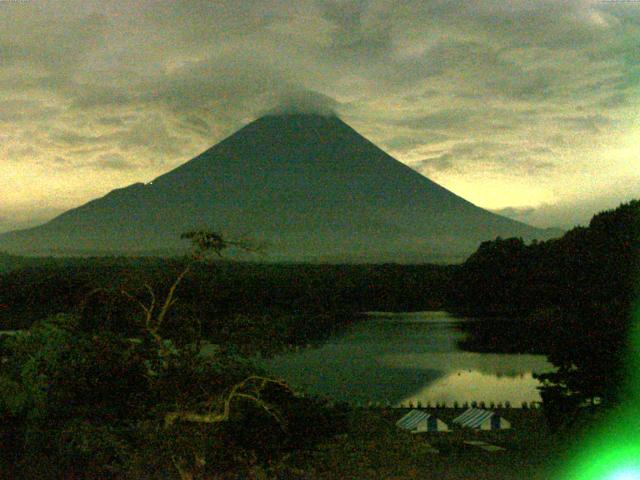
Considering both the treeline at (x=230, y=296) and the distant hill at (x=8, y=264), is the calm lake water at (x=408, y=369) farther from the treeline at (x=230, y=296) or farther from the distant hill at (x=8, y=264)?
the distant hill at (x=8, y=264)

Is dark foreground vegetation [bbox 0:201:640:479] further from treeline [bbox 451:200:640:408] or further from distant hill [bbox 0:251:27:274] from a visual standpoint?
distant hill [bbox 0:251:27:274]

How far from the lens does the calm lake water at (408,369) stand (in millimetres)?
23703

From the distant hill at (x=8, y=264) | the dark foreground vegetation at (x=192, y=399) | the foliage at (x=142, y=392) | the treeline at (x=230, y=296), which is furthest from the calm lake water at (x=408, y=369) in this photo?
the distant hill at (x=8, y=264)

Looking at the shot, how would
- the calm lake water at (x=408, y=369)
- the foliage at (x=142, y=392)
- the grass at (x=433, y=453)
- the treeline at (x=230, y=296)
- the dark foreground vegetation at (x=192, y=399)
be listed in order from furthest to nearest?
1. the calm lake water at (x=408, y=369)
2. the grass at (x=433, y=453)
3. the treeline at (x=230, y=296)
4. the dark foreground vegetation at (x=192, y=399)
5. the foliage at (x=142, y=392)

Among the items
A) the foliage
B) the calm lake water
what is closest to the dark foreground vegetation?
the foliage

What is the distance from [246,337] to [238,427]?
4.39 ft

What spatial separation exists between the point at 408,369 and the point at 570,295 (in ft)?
26.3

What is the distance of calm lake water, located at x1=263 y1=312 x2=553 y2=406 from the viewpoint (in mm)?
23703

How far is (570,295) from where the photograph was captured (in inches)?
1246

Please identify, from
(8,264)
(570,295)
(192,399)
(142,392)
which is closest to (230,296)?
(570,295)

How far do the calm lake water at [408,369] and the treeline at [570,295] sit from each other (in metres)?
2.19

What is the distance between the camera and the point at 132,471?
8.01 metres

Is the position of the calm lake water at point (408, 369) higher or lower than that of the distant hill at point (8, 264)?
lower

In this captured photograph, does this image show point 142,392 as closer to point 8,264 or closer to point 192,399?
point 192,399
